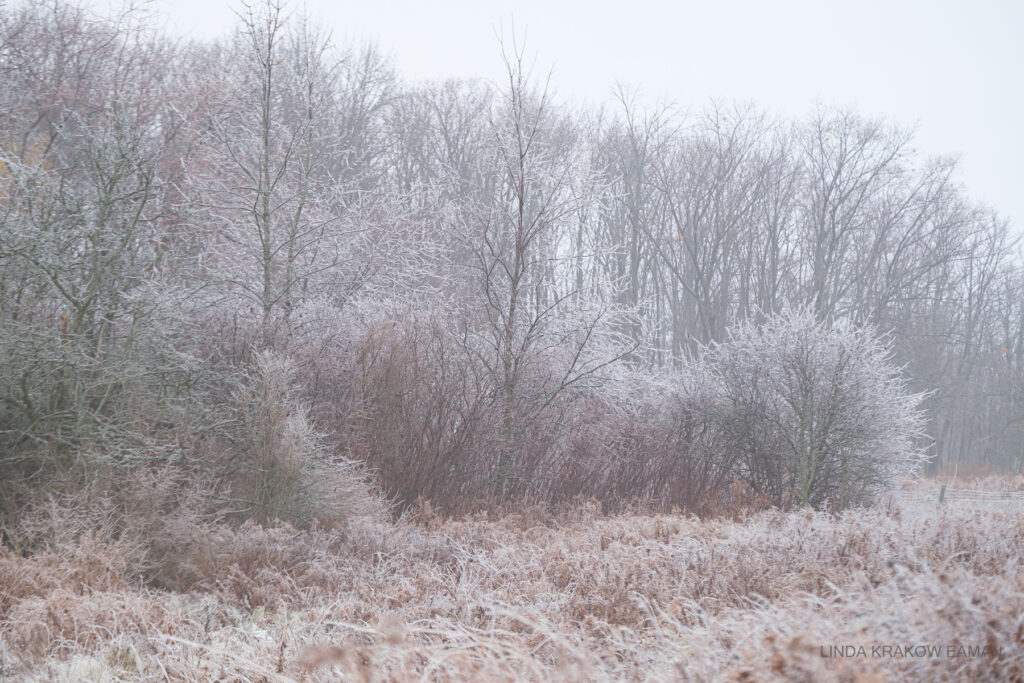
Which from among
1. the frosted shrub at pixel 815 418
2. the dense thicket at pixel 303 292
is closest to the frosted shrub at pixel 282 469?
the dense thicket at pixel 303 292

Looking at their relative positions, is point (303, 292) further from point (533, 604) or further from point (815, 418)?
point (533, 604)

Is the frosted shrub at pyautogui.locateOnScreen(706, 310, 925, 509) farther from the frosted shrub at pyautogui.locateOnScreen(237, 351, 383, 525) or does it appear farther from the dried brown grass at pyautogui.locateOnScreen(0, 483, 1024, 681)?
the frosted shrub at pyautogui.locateOnScreen(237, 351, 383, 525)

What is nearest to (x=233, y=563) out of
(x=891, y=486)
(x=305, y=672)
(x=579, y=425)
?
(x=305, y=672)

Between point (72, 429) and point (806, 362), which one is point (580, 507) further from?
point (72, 429)

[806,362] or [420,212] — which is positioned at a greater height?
[420,212]

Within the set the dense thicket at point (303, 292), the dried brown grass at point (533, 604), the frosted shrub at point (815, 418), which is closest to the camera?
the dried brown grass at point (533, 604)

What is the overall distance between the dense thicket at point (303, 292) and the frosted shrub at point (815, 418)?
359mm

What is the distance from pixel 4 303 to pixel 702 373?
1105 centimetres

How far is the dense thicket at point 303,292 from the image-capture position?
865 centimetres

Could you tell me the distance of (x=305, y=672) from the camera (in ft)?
13.1

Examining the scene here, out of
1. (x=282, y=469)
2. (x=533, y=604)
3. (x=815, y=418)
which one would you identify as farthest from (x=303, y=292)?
(x=533, y=604)

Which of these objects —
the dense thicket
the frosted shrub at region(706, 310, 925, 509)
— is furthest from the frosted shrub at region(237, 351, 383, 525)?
the frosted shrub at region(706, 310, 925, 509)

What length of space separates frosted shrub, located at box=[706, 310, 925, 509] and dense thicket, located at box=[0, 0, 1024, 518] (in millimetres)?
359

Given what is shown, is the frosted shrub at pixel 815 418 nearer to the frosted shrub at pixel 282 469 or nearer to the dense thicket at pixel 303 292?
the dense thicket at pixel 303 292
